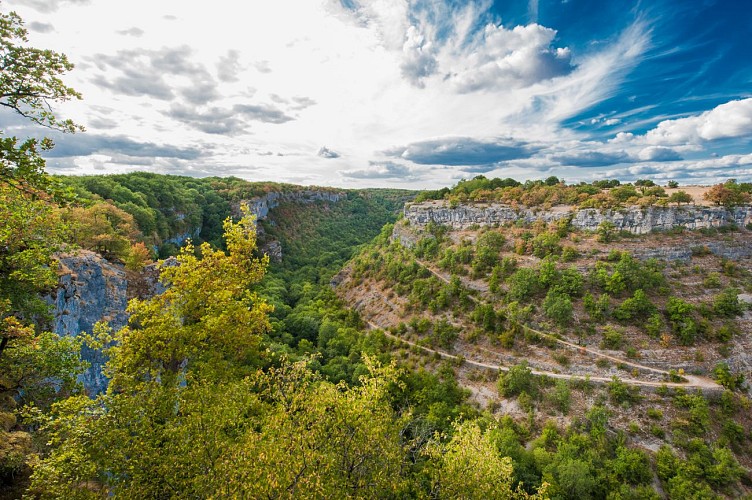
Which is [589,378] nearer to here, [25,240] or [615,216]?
[615,216]

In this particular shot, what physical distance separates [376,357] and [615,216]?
4623cm

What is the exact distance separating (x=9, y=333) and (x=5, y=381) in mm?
3106

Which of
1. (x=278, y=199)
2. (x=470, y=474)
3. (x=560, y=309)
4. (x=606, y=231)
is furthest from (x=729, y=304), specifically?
(x=278, y=199)

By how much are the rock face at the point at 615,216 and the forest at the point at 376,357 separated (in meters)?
1.54

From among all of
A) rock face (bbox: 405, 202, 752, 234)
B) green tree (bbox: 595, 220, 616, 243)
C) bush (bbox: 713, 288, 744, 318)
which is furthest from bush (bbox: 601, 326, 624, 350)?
rock face (bbox: 405, 202, 752, 234)

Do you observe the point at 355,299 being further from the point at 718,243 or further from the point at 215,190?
the point at 215,190

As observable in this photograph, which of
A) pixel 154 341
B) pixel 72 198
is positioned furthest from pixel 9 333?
pixel 72 198

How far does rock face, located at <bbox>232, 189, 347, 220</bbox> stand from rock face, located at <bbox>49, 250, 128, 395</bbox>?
202ft

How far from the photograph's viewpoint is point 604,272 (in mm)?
43094

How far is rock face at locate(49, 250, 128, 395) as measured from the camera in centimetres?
1448

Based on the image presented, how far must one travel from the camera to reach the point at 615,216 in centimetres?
4903

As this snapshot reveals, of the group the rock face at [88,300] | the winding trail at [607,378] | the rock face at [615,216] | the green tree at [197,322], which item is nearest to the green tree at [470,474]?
the green tree at [197,322]

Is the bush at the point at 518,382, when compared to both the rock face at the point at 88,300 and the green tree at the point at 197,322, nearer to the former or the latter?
the green tree at the point at 197,322

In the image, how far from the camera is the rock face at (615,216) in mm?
44500
